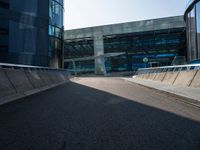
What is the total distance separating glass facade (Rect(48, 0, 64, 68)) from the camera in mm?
29312

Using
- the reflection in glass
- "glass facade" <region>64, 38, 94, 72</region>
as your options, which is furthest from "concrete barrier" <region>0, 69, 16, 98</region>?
"glass facade" <region>64, 38, 94, 72</region>

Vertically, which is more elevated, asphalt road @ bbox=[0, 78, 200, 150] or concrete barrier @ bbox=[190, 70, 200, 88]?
concrete barrier @ bbox=[190, 70, 200, 88]

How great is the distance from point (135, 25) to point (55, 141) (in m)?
59.9

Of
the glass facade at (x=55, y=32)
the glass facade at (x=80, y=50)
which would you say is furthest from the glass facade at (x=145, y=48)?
the glass facade at (x=55, y=32)

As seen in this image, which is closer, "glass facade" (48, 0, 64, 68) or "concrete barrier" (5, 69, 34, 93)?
"concrete barrier" (5, 69, 34, 93)

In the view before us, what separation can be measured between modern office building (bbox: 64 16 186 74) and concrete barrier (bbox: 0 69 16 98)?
2119 inches

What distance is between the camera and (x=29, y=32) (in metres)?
25.3

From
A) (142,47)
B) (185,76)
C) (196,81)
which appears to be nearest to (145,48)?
(142,47)

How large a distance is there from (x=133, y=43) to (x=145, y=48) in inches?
161

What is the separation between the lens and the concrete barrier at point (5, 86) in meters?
9.11

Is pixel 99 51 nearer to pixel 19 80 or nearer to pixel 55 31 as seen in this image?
pixel 55 31

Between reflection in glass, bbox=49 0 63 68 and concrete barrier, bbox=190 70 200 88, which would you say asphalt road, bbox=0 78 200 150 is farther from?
reflection in glass, bbox=49 0 63 68

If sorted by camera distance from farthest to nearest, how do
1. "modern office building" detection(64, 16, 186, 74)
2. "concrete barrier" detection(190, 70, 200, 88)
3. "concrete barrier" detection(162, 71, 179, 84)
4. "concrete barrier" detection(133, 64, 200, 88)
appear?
"modern office building" detection(64, 16, 186, 74)
"concrete barrier" detection(162, 71, 179, 84)
"concrete barrier" detection(133, 64, 200, 88)
"concrete barrier" detection(190, 70, 200, 88)

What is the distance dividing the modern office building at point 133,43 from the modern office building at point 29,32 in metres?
34.7
